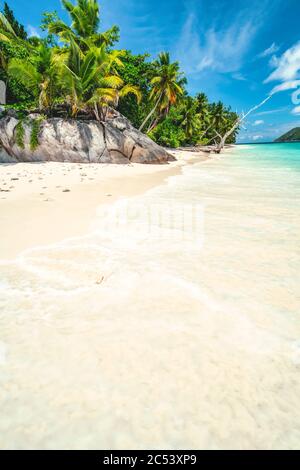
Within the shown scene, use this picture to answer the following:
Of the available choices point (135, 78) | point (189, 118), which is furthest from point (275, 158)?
point (189, 118)

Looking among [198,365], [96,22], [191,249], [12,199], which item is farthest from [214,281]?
[96,22]

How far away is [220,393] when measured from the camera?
1369 millimetres

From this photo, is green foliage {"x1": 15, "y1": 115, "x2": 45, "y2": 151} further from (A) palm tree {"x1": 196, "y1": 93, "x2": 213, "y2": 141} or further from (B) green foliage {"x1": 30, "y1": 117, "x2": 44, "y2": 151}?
(A) palm tree {"x1": 196, "y1": 93, "x2": 213, "y2": 141}

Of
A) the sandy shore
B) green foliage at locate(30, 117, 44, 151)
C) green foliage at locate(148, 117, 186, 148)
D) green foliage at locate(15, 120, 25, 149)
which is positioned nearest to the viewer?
the sandy shore

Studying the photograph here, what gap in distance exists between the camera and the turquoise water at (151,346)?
47.1 inches

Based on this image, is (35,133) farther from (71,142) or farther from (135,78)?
(135,78)

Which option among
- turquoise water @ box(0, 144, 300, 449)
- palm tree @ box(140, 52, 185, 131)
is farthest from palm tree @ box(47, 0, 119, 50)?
turquoise water @ box(0, 144, 300, 449)

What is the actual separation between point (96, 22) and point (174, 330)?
24855 millimetres

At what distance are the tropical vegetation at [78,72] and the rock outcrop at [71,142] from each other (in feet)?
3.52

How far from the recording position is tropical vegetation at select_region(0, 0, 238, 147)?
1406 centimetres

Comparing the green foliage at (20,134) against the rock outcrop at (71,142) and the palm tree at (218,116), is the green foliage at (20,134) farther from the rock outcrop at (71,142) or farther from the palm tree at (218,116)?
the palm tree at (218,116)

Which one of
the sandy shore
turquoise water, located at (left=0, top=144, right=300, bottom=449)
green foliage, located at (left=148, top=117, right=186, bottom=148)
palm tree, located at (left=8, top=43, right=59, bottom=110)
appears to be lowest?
turquoise water, located at (left=0, top=144, right=300, bottom=449)

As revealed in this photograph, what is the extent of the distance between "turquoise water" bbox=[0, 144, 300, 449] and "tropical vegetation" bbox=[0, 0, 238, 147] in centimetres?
1493

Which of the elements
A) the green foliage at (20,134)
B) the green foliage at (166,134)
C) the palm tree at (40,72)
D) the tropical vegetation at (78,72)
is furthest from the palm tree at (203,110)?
the green foliage at (20,134)
